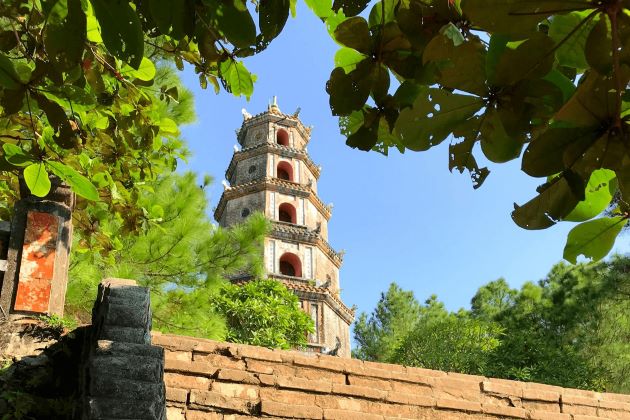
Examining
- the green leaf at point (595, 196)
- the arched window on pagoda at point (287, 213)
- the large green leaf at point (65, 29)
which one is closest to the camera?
the green leaf at point (595, 196)

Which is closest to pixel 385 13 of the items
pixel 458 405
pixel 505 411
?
pixel 458 405

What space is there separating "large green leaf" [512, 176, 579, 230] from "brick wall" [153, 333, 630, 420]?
3.33m

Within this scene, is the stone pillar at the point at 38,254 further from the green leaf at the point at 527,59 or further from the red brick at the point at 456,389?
the green leaf at the point at 527,59

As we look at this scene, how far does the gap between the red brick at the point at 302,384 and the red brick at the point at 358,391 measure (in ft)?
0.18

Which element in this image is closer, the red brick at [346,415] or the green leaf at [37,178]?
the green leaf at [37,178]

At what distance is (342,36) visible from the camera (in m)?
1.08

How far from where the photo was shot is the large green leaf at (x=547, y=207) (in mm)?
1023

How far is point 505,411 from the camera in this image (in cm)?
491

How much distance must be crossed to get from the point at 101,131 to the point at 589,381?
53.4 feet

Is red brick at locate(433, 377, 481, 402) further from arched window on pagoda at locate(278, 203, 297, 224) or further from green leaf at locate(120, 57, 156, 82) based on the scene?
arched window on pagoda at locate(278, 203, 297, 224)

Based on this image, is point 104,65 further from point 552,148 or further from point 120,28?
point 552,148

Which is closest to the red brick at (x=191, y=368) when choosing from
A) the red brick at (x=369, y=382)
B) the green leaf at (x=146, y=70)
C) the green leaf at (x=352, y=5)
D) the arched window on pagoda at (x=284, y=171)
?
the red brick at (x=369, y=382)

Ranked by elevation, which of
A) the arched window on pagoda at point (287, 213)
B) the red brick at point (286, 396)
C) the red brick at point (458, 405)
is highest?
the arched window on pagoda at point (287, 213)

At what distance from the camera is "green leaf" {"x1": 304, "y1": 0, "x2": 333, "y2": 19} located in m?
1.33
